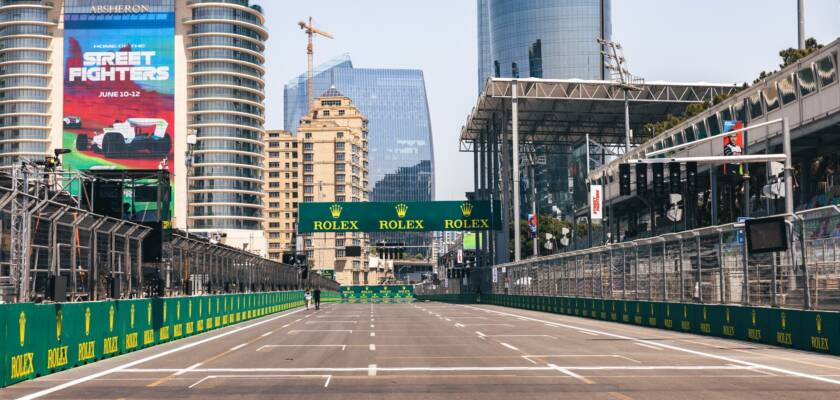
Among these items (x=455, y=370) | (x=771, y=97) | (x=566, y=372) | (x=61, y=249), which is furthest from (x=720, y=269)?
(x=771, y=97)

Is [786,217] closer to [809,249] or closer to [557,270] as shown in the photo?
[809,249]

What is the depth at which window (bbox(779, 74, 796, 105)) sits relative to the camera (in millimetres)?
45812

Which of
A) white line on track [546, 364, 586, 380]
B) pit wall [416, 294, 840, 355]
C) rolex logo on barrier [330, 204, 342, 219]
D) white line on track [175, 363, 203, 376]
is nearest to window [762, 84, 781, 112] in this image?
pit wall [416, 294, 840, 355]

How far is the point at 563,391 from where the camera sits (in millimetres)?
14141

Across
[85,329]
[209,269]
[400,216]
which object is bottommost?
[85,329]

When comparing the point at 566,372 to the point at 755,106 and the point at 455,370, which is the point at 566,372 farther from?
the point at 755,106

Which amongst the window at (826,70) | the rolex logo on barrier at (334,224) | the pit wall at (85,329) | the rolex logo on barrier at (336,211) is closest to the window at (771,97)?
the window at (826,70)

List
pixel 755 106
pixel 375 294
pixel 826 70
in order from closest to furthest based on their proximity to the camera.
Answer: pixel 826 70 → pixel 755 106 → pixel 375 294

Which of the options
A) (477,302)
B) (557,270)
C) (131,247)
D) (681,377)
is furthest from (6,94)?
(681,377)

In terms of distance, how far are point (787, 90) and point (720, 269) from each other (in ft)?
72.9

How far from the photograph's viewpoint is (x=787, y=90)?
4653cm

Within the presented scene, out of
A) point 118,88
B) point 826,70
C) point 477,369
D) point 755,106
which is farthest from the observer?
point 118,88

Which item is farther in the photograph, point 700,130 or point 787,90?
point 700,130

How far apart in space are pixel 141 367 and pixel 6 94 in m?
176
